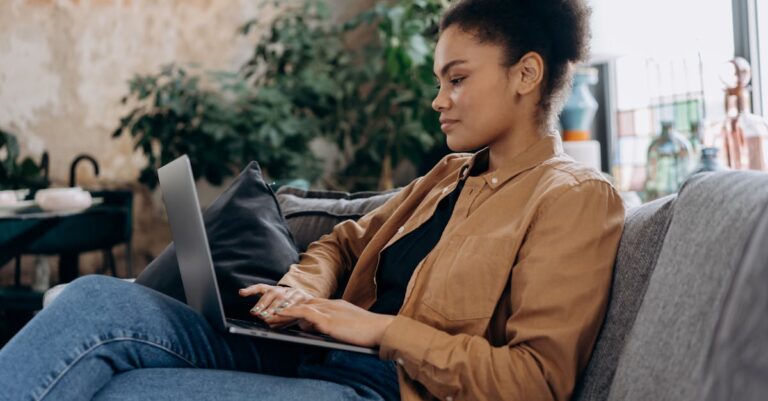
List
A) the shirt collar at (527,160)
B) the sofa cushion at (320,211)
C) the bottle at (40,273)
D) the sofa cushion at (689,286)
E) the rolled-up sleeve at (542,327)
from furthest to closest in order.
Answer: the bottle at (40,273) → the sofa cushion at (320,211) → the shirt collar at (527,160) → the rolled-up sleeve at (542,327) → the sofa cushion at (689,286)

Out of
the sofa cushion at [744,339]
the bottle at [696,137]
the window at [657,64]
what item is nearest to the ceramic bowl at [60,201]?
the window at [657,64]

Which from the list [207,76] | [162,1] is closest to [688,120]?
[207,76]

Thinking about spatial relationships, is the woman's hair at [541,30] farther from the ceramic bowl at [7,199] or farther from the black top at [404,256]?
the ceramic bowl at [7,199]

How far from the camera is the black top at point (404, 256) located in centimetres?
135

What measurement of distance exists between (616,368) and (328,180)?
11.8 ft

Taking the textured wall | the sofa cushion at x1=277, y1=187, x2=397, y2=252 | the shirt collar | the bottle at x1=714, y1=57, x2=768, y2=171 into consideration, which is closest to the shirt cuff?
the shirt collar

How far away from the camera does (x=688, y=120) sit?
2971mm

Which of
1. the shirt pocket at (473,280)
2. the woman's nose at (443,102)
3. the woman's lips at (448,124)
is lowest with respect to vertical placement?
the shirt pocket at (473,280)

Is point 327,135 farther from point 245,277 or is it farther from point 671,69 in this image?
point 245,277

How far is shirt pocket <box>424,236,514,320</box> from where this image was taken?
1.14 meters

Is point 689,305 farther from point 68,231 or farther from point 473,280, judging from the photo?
point 68,231

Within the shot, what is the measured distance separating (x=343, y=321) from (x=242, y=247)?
0.47 metres

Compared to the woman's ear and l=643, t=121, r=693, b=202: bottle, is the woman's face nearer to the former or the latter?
the woman's ear

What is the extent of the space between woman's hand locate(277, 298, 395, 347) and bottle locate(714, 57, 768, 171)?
1.42 meters
